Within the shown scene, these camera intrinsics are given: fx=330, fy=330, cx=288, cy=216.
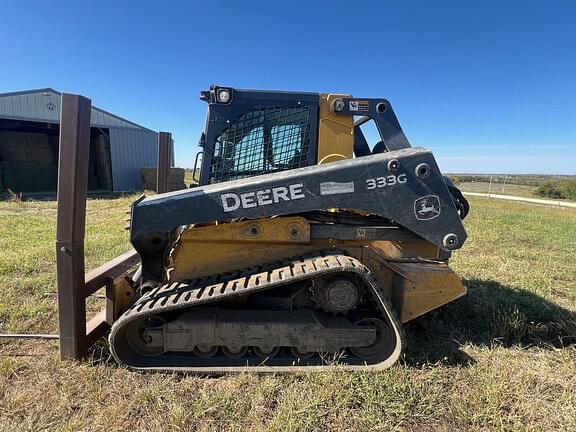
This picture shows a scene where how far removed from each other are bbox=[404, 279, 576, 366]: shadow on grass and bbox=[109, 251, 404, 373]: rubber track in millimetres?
647

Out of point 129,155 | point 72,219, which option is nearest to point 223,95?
point 72,219

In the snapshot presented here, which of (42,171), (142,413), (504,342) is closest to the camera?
(142,413)

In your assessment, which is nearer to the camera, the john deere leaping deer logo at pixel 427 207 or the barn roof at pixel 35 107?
the john deere leaping deer logo at pixel 427 207

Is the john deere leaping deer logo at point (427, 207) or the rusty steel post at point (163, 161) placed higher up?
the rusty steel post at point (163, 161)

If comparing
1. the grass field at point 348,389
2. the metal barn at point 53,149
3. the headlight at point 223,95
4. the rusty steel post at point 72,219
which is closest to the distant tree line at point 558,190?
the metal barn at point 53,149

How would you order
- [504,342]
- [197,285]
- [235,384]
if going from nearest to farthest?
1. [235,384]
2. [197,285]
3. [504,342]

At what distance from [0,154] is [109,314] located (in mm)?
24125

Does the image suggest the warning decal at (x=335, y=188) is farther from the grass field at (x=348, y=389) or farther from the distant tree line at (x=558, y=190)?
the distant tree line at (x=558, y=190)

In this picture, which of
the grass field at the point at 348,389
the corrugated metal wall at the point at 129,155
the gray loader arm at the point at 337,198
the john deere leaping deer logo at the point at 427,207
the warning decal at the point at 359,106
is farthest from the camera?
the corrugated metal wall at the point at 129,155

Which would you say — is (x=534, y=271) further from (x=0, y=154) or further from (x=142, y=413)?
(x=0, y=154)

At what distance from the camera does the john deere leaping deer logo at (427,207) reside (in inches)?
115

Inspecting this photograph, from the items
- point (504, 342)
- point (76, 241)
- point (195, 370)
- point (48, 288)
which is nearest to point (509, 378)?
point (504, 342)

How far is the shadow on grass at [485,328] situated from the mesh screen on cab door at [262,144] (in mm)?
2162

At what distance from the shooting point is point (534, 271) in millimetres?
5688
